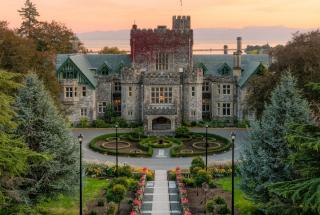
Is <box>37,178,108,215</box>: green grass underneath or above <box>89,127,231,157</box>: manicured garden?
underneath

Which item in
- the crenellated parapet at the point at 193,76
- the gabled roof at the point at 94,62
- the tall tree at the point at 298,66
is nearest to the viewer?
the tall tree at the point at 298,66

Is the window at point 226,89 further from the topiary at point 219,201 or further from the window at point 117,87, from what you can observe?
the topiary at point 219,201

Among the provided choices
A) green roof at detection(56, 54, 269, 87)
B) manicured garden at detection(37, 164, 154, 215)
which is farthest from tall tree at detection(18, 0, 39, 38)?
manicured garden at detection(37, 164, 154, 215)

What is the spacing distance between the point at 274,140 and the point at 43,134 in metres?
11.0

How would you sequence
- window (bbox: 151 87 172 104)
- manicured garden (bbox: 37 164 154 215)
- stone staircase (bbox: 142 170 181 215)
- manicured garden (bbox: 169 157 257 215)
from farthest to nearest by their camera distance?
window (bbox: 151 87 172 104) → stone staircase (bbox: 142 170 181 215) → manicured garden (bbox: 37 164 154 215) → manicured garden (bbox: 169 157 257 215)

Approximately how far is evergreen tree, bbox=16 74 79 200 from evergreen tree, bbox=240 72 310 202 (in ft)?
29.9

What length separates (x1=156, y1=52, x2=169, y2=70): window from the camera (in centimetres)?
6100

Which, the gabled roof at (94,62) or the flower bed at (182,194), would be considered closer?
the flower bed at (182,194)

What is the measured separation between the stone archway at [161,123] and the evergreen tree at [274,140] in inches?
1311

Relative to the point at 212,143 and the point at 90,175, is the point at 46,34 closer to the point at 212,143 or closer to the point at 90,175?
the point at 212,143

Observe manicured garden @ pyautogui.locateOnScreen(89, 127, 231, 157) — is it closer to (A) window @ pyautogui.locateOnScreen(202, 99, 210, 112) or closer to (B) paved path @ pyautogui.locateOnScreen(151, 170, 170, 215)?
(B) paved path @ pyautogui.locateOnScreen(151, 170, 170, 215)

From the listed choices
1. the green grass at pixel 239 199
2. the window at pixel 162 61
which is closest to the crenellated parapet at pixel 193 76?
the window at pixel 162 61

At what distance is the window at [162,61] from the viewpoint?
61.0m

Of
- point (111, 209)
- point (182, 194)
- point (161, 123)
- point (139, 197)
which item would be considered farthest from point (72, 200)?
point (161, 123)
